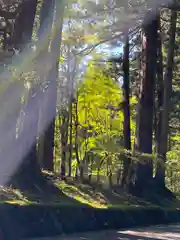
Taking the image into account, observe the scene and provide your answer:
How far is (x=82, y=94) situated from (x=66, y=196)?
42.3 ft

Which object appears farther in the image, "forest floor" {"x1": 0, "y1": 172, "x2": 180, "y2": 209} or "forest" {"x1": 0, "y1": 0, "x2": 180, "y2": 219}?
"forest" {"x1": 0, "y1": 0, "x2": 180, "y2": 219}

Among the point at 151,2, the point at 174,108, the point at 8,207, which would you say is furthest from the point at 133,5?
the point at 174,108

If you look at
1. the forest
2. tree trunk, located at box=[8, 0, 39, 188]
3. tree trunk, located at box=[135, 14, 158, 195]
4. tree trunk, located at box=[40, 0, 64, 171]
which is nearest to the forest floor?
the forest

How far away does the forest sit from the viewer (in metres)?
18.0

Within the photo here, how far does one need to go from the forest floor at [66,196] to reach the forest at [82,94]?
0.18 feet

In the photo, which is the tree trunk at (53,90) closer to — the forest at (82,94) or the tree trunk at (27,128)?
the forest at (82,94)

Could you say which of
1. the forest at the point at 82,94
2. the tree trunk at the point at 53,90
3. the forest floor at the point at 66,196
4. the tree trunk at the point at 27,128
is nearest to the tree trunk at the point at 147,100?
the forest at the point at 82,94

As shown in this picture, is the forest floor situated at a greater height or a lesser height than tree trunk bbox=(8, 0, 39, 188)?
lesser

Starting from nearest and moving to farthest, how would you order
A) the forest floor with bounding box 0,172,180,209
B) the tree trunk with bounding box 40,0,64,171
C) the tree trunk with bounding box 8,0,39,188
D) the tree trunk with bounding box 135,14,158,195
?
the forest floor with bounding box 0,172,180,209 → the tree trunk with bounding box 8,0,39,188 → the tree trunk with bounding box 40,0,64,171 → the tree trunk with bounding box 135,14,158,195

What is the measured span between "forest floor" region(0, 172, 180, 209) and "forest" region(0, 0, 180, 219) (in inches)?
2.2

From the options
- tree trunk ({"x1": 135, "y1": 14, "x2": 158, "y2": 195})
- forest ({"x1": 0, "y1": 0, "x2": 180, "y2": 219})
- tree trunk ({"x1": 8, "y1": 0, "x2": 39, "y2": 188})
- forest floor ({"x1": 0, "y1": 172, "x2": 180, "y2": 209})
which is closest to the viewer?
forest floor ({"x1": 0, "y1": 172, "x2": 180, "y2": 209})

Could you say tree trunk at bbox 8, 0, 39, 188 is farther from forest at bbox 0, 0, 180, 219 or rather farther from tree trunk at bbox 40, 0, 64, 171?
tree trunk at bbox 40, 0, 64, 171

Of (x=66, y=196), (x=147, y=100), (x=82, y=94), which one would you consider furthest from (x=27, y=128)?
(x=82, y=94)

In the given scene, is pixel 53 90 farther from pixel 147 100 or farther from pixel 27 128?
pixel 147 100
